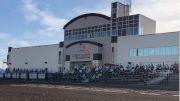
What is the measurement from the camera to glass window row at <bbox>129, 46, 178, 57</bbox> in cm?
5388

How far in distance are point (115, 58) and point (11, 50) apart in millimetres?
32405

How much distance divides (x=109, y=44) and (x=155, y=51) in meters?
10.0

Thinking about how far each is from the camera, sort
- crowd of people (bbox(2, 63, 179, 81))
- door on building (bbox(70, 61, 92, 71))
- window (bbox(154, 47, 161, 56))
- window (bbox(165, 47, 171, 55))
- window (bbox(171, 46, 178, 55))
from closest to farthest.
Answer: crowd of people (bbox(2, 63, 179, 81))
window (bbox(171, 46, 178, 55))
window (bbox(165, 47, 171, 55))
window (bbox(154, 47, 161, 56))
door on building (bbox(70, 61, 92, 71))

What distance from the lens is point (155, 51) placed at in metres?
56.5

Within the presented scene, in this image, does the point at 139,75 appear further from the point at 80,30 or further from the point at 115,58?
the point at 80,30

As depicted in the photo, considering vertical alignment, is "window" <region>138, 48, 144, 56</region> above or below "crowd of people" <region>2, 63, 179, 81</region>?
above

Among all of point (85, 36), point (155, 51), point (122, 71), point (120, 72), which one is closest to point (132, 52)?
point (155, 51)

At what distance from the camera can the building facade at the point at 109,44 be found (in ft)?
184

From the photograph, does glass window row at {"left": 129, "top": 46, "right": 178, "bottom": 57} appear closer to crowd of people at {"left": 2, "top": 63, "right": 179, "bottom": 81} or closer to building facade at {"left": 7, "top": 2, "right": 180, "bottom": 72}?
building facade at {"left": 7, "top": 2, "right": 180, "bottom": 72}

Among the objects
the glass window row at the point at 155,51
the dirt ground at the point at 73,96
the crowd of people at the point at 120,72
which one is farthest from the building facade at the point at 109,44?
the dirt ground at the point at 73,96

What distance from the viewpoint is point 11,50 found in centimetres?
8631

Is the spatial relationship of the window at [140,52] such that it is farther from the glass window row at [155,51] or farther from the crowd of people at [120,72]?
the crowd of people at [120,72]

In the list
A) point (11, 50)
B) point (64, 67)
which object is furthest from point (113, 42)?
point (11, 50)

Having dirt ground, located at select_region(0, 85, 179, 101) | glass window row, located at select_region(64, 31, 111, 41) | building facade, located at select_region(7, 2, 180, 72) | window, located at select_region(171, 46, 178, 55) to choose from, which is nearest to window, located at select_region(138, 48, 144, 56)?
building facade, located at select_region(7, 2, 180, 72)
